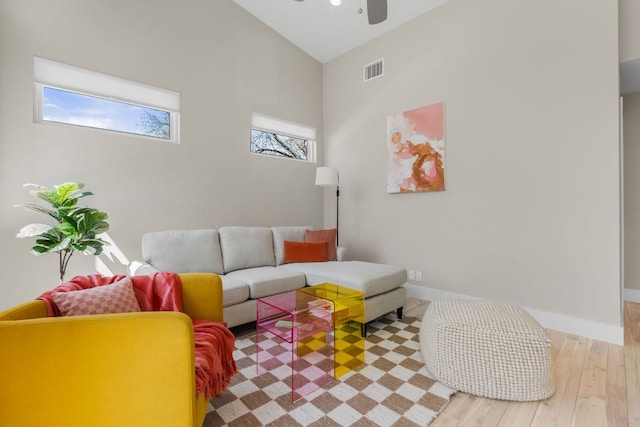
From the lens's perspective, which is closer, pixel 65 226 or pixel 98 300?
pixel 98 300

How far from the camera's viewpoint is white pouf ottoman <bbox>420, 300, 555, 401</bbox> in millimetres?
1663

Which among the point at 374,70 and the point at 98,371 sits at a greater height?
the point at 374,70

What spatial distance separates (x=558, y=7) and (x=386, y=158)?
2100 mm

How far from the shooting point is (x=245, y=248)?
3.22 meters

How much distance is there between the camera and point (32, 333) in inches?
41.3

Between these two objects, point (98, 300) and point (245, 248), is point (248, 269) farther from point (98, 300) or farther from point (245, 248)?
point (98, 300)

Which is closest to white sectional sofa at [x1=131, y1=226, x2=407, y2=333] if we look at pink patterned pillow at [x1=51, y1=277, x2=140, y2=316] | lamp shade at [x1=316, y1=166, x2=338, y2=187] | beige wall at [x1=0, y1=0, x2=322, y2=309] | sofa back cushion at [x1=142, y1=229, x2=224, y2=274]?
sofa back cushion at [x1=142, y1=229, x2=224, y2=274]

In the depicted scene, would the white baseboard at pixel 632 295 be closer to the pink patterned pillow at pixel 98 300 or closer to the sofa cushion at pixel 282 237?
the sofa cushion at pixel 282 237

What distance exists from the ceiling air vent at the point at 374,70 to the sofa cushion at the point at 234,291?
126 inches

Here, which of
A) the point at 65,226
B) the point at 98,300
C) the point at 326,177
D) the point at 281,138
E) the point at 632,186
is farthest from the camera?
the point at 281,138

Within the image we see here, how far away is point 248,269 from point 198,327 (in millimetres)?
1494

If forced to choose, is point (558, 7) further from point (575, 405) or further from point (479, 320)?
point (575, 405)

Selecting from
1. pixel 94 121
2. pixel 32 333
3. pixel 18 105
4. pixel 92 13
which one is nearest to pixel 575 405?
pixel 32 333

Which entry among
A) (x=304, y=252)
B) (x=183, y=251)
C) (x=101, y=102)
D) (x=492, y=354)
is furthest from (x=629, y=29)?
(x=101, y=102)
